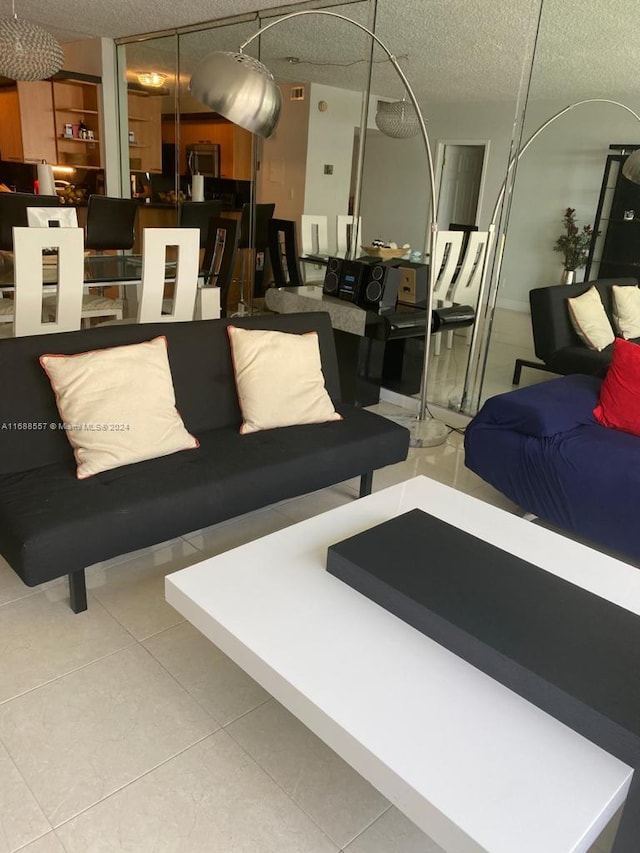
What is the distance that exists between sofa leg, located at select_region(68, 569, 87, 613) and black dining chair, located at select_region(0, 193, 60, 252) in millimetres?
2802

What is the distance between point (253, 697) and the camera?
1763 millimetres

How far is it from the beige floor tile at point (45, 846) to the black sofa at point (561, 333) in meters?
3.14

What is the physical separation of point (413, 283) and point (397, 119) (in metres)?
1.03

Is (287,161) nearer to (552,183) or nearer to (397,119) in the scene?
(397,119)

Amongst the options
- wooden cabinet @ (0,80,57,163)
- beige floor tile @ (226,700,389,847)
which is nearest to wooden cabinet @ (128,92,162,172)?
wooden cabinet @ (0,80,57,163)

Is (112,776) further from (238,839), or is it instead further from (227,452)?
(227,452)

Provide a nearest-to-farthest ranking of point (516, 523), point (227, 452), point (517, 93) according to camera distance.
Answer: point (516, 523), point (227, 452), point (517, 93)

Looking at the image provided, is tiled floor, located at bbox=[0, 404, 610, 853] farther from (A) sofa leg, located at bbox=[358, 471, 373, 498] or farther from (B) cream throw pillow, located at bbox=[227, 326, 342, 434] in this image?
(A) sofa leg, located at bbox=[358, 471, 373, 498]

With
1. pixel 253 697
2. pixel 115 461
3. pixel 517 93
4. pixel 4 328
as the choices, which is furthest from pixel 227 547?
pixel 517 93

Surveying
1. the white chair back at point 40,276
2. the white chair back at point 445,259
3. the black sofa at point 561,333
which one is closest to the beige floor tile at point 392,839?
the white chair back at point 40,276

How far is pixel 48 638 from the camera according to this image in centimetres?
192

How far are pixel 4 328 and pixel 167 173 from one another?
4535 millimetres

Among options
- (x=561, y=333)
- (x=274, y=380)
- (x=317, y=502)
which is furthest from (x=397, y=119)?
(x=317, y=502)

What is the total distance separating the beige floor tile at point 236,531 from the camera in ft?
8.05
